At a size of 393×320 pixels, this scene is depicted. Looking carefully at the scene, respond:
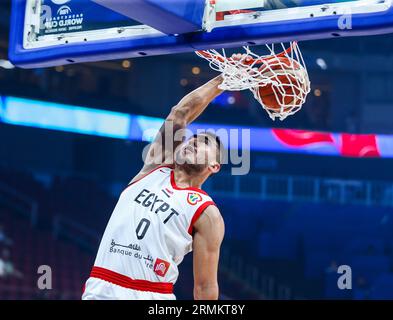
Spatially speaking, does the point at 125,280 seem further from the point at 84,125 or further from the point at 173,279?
the point at 84,125

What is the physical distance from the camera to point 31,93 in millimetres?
12859

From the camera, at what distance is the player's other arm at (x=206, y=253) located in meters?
3.15

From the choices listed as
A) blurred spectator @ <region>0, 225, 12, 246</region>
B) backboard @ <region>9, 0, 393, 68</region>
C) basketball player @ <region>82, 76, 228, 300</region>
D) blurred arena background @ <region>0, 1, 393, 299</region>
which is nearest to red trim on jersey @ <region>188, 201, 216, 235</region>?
basketball player @ <region>82, 76, 228, 300</region>

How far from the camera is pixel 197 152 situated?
132 inches

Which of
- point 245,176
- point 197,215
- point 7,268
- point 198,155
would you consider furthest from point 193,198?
point 245,176

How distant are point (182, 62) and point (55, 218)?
4.14m

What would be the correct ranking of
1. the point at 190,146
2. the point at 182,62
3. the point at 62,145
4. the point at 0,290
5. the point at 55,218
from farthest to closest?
the point at 182,62
the point at 62,145
the point at 55,218
the point at 0,290
the point at 190,146

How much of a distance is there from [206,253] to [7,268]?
8.46 meters

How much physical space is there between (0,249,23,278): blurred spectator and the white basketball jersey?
8.02 m

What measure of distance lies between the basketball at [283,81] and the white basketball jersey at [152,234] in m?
0.65

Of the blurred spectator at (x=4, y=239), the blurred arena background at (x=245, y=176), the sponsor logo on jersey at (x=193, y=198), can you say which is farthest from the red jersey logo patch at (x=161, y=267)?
the blurred spectator at (x=4, y=239)

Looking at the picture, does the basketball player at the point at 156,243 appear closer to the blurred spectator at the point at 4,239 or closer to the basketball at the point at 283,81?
the basketball at the point at 283,81

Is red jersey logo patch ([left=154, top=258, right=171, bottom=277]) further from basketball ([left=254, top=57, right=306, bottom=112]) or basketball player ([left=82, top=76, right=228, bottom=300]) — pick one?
basketball ([left=254, top=57, right=306, bottom=112])

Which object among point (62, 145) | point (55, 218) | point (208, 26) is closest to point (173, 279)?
point (208, 26)
